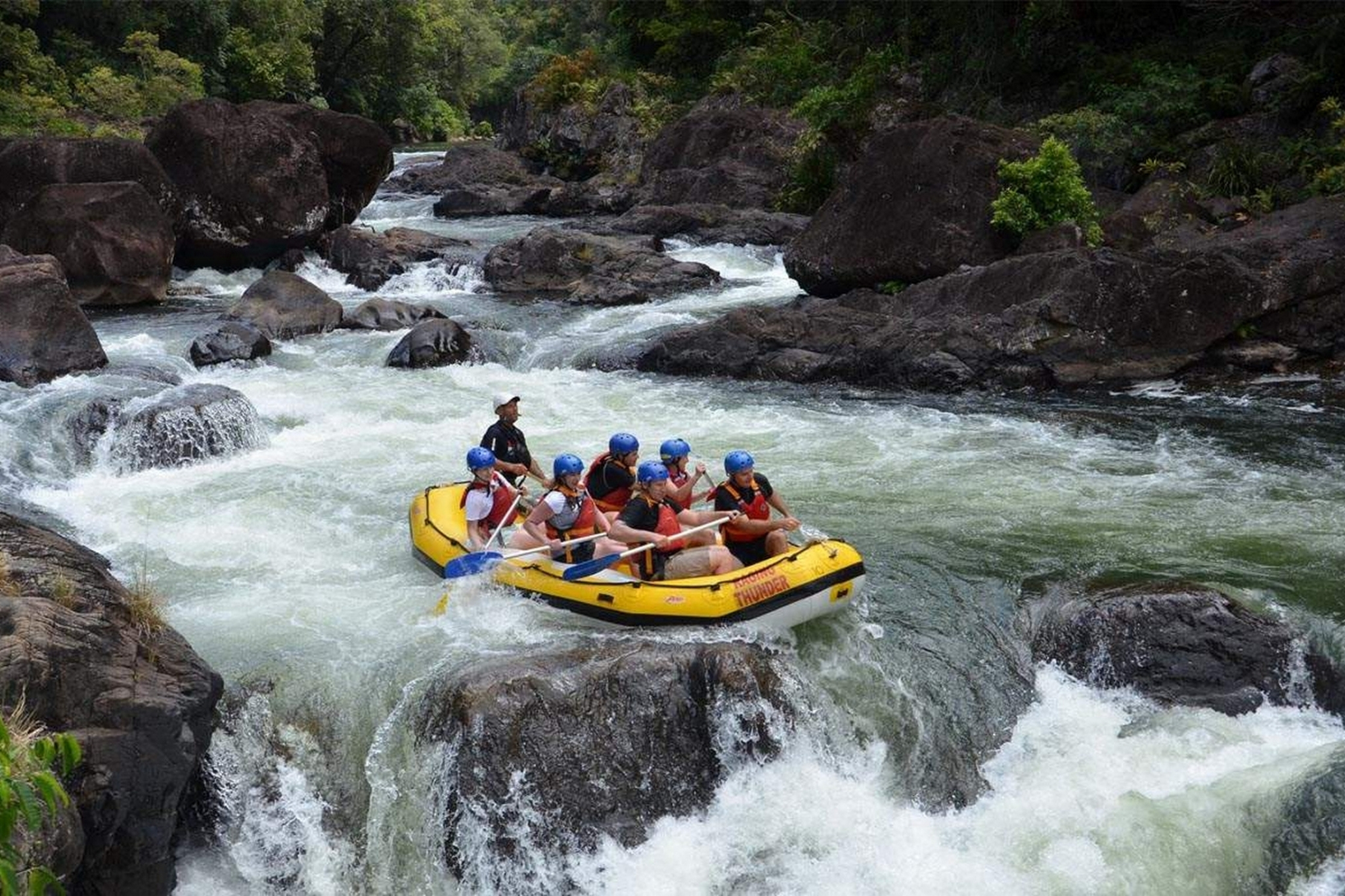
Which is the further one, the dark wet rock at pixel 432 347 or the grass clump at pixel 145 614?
the dark wet rock at pixel 432 347

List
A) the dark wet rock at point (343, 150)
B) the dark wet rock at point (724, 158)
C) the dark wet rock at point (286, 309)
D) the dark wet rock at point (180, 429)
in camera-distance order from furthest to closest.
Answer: the dark wet rock at point (724, 158) → the dark wet rock at point (343, 150) → the dark wet rock at point (286, 309) → the dark wet rock at point (180, 429)

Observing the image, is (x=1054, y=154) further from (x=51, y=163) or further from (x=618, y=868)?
(x=51, y=163)

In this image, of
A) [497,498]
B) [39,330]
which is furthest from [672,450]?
[39,330]

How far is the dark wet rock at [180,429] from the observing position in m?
10.8

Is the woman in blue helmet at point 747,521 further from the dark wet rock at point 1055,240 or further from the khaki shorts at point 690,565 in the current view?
the dark wet rock at point 1055,240

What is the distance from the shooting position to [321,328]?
52.7 feet

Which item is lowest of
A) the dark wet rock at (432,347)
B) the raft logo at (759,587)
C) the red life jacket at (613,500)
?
the dark wet rock at (432,347)

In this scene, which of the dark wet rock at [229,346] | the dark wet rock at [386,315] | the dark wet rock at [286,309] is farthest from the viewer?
the dark wet rock at [386,315]

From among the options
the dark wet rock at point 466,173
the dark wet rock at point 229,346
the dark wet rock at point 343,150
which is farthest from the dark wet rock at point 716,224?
the dark wet rock at point 466,173

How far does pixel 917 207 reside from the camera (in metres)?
15.3

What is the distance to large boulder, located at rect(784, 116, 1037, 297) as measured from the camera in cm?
1503

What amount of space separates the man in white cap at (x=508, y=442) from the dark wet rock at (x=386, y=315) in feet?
23.0

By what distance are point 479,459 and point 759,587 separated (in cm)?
228

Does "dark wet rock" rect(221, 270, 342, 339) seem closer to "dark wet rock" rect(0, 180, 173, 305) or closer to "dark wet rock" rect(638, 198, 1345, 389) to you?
"dark wet rock" rect(0, 180, 173, 305)
